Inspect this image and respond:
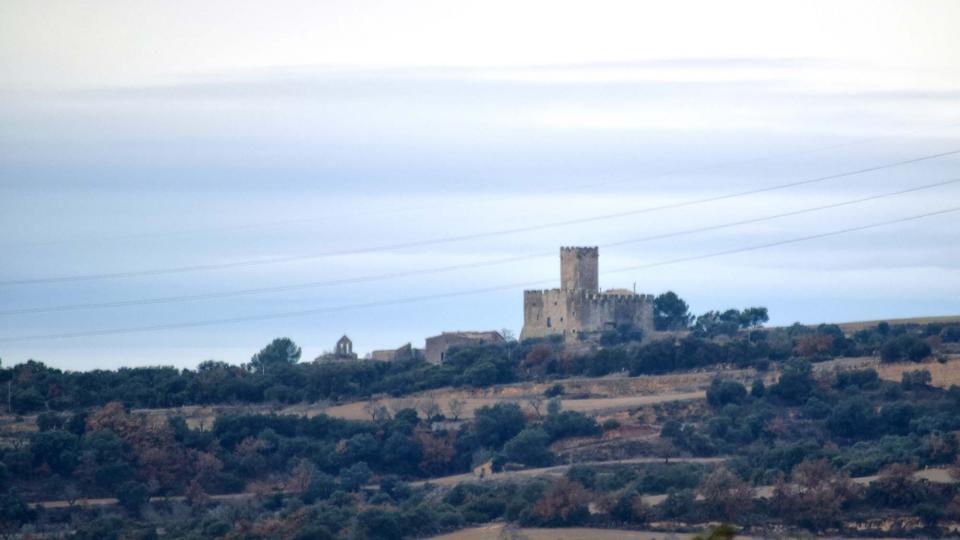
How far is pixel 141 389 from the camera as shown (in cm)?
8225

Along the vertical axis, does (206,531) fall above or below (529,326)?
below

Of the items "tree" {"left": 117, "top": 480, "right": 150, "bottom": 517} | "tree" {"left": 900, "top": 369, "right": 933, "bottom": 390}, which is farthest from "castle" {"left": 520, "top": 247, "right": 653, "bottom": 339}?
"tree" {"left": 117, "top": 480, "right": 150, "bottom": 517}

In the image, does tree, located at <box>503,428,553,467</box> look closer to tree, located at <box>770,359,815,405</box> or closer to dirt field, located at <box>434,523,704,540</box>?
tree, located at <box>770,359,815,405</box>

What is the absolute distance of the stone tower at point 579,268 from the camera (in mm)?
105875

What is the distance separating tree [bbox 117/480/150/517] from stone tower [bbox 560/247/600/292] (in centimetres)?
4588

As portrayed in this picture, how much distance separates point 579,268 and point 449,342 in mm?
Result: 7417

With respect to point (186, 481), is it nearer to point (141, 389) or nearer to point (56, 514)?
point (56, 514)

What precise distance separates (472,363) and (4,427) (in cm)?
2373

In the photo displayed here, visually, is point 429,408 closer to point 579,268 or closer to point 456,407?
point 456,407

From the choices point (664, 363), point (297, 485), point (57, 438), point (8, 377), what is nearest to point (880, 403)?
point (664, 363)

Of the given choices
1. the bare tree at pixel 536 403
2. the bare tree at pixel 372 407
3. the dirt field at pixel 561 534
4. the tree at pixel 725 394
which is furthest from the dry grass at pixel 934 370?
the dirt field at pixel 561 534

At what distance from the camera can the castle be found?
103 meters

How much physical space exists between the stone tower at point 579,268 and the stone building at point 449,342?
4.49 m

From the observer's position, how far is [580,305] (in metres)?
103
